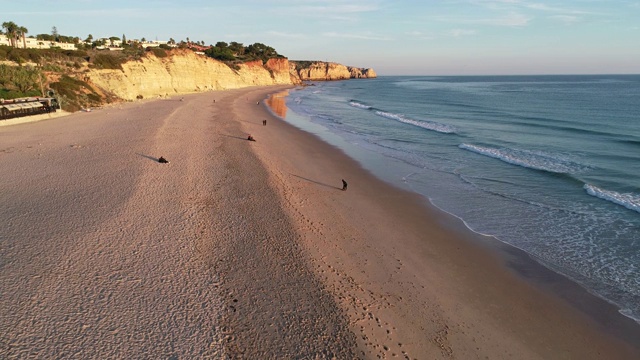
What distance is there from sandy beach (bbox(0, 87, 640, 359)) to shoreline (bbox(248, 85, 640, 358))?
1.8 inches

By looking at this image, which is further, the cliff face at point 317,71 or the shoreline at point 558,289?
the cliff face at point 317,71

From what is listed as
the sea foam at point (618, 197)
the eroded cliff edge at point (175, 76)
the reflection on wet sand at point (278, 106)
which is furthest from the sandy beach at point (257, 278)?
the eroded cliff edge at point (175, 76)

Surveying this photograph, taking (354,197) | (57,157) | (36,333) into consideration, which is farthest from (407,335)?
(57,157)

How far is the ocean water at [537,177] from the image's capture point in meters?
10.3

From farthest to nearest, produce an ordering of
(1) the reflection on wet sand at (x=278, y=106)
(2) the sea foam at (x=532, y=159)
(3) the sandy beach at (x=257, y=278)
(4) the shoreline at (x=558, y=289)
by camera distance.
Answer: (1) the reflection on wet sand at (x=278, y=106)
(2) the sea foam at (x=532, y=159)
(4) the shoreline at (x=558, y=289)
(3) the sandy beach at (x=257, y=278)

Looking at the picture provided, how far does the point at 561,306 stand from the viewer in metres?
8.14

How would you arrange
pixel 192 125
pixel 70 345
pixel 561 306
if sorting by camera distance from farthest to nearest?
pixel 192 125, pixel 561 306, pixel 70 345

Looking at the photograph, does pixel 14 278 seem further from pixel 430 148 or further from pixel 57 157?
pixel 430 148

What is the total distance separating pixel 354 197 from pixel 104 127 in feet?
62.1

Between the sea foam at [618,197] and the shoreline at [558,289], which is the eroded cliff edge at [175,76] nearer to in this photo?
the shoreline at [558,289]

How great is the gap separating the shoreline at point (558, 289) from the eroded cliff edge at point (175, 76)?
42.5 meters

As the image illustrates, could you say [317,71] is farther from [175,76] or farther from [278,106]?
[278,106]

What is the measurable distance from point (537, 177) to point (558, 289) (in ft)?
33.9

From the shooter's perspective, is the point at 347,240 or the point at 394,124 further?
the point at 394,124
